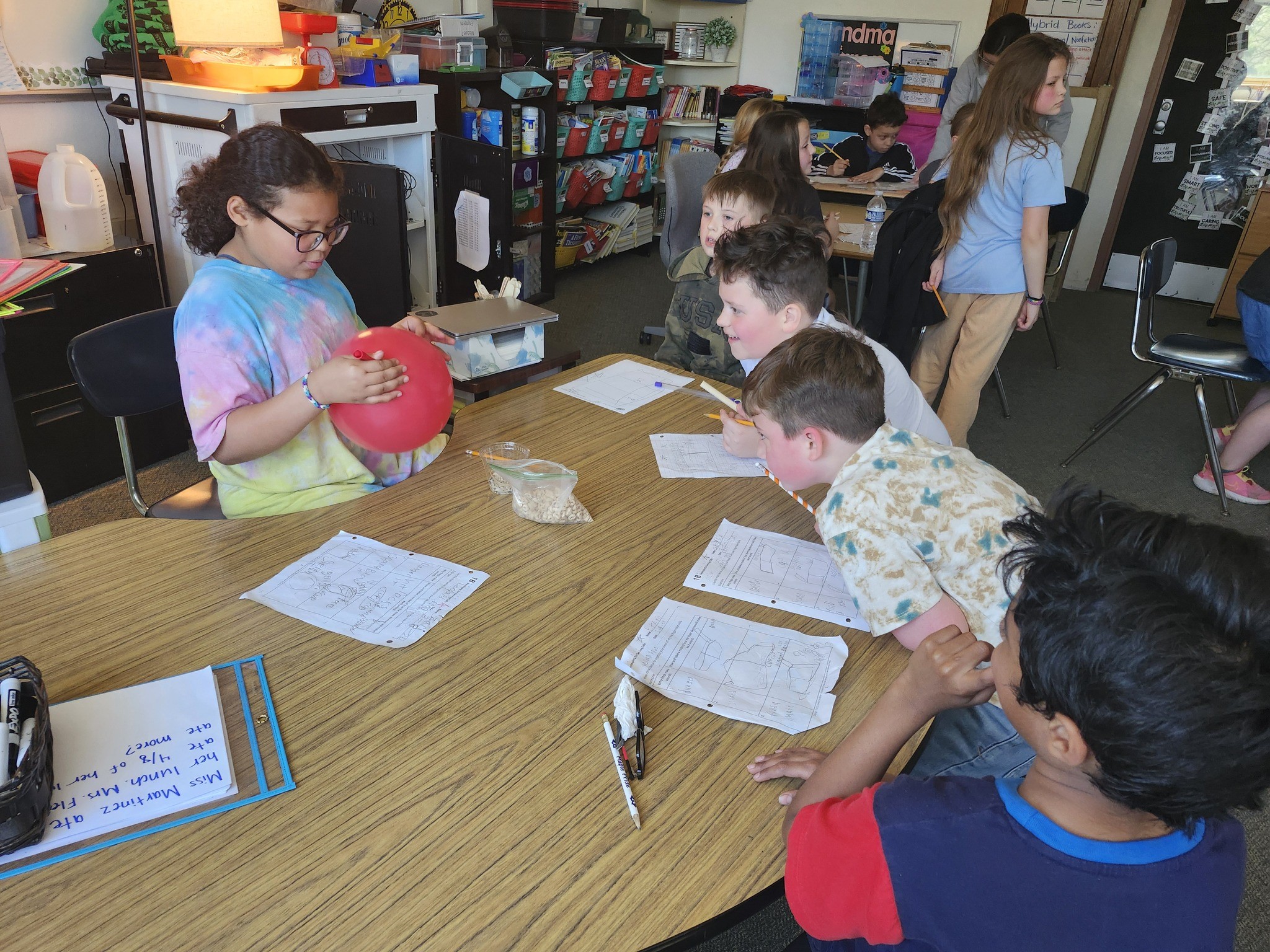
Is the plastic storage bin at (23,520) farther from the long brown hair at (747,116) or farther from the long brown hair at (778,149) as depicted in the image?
the long brown hair at (747,116)

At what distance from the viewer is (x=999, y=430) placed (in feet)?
12.3

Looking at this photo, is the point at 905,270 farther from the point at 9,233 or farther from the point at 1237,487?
the point at 9,233

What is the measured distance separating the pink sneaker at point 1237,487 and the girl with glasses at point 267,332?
3203 mm

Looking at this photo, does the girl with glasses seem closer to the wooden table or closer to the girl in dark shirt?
the wooden table

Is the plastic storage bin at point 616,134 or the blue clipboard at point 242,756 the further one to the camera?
the plastic storage bin at point 616,134

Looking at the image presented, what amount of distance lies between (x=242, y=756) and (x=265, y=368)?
2.65ft

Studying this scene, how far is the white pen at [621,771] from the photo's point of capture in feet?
2.94

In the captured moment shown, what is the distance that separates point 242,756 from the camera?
0.93m

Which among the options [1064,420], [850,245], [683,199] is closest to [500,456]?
[850,245]

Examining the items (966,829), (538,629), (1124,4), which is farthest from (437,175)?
(1124,4)

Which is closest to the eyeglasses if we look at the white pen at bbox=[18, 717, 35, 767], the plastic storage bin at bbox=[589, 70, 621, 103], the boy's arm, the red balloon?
the red balloon

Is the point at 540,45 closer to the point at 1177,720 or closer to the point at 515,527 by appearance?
the point at 515,527

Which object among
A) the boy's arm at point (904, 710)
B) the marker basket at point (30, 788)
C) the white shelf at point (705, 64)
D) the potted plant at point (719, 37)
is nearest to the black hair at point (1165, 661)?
the boy's arm at point (904, 710)

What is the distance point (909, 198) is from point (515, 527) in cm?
232
